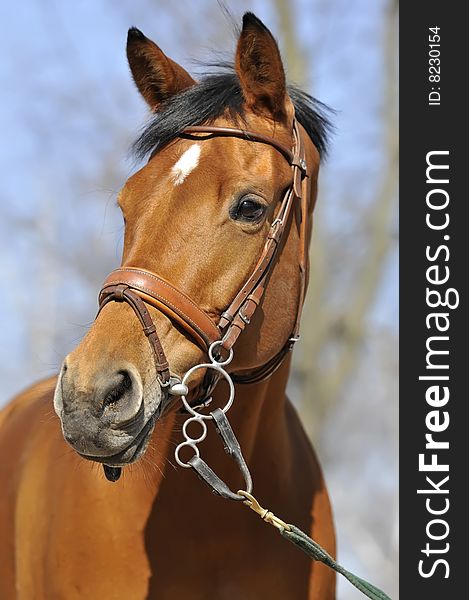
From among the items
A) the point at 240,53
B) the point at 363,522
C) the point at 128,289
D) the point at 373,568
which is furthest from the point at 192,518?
the point at 363,522

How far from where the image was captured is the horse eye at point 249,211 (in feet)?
10.4

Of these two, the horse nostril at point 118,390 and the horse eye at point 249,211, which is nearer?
the horse nostril at point 118,390

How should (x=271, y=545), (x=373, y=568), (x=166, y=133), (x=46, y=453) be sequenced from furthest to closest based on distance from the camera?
(x=373, y=568) < (x=46, y=453) < (x=271, y=545) < (x=166, y=133)

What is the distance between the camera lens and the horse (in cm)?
Result: 288

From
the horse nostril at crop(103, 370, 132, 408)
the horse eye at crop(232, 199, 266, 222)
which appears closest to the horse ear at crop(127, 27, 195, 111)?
the horse eye at crop(232, 199, 266, 222)

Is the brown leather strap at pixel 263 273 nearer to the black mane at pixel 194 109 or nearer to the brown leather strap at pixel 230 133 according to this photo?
the brown leather strap at pixel 230 133

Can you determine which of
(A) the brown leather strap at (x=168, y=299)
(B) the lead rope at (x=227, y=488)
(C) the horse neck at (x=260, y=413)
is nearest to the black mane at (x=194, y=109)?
(A) the brown leather strap at (x=168, y=299)

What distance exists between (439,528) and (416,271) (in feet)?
5.30

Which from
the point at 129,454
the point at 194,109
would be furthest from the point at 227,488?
the point at 194,109

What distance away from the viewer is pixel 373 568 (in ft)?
49.2

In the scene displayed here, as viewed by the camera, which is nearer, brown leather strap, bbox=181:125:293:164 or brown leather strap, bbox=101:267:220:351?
brown leather strap, bbox=101:267:220:351

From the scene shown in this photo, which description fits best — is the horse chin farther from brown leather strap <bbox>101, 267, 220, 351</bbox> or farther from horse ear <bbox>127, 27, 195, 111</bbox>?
horse ear <bbox>127, 27, 195, 111</bbox>

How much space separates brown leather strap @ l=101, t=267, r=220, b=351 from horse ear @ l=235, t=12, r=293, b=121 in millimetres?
898

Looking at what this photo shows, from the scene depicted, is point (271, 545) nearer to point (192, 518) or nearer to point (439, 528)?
point (192, 518)
